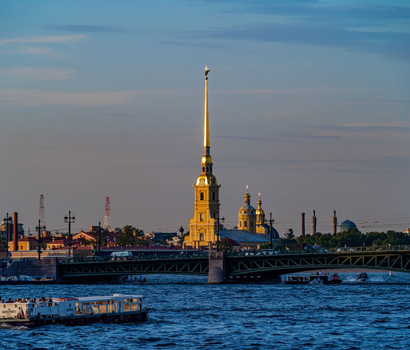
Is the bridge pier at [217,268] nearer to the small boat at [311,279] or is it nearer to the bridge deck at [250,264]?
the bridge deck at [250,264]

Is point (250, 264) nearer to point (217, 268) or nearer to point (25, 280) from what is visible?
point (217, 268)

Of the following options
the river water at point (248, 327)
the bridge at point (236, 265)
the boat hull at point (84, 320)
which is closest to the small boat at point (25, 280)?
the bridge at point (236, 265)

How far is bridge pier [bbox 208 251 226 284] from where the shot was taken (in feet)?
481

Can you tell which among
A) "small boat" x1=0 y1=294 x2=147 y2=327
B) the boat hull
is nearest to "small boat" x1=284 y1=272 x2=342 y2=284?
"small boat" x1=0 y1=294 x2=147 y2=327

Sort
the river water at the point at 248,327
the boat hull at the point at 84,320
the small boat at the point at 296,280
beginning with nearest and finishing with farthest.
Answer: the river water at the point at 248,327 < the boat hull at the point at 84,320 < the small boat at the point at 296,280

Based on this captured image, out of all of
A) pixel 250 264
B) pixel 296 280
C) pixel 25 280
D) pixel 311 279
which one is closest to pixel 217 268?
pixel 250 264

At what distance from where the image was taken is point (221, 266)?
146875 millimetres

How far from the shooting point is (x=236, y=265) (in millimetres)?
149875

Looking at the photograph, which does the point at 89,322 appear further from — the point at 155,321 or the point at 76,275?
the point at 76,275

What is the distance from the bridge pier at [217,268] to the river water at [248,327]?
25089 millimetres

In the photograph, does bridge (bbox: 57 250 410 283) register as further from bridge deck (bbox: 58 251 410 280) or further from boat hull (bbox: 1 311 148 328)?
boat hull (bbox: 1 311 148 328)

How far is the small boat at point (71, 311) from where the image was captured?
78.6 metres

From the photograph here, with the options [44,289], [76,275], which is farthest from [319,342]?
[76,275]

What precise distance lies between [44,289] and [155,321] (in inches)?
2185
